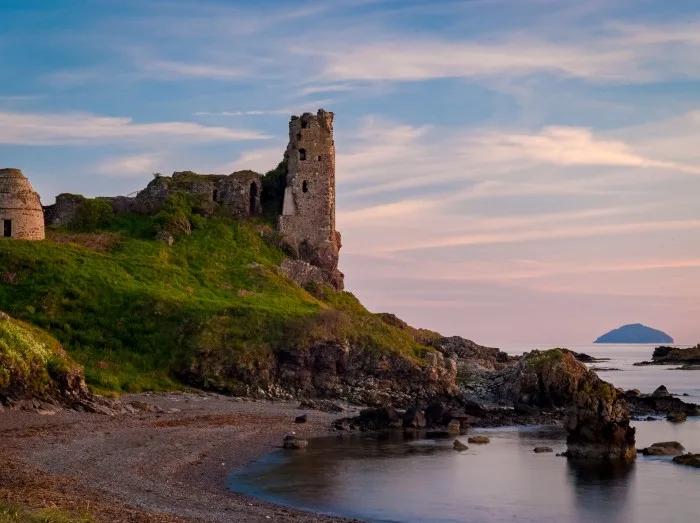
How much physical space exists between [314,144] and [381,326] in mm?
20697

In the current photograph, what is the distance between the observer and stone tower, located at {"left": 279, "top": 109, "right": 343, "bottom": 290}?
80.1 m

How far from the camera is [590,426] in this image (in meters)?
41.9

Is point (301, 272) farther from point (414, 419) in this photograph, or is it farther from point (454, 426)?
point (454, 426)

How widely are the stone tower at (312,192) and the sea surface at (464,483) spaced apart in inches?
1372

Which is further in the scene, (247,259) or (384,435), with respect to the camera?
(247,259)

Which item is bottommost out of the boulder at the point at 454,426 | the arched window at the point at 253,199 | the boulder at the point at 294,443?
the boulder at the point at 454,426

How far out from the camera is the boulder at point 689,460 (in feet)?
131

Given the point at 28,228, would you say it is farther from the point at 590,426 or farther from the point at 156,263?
the point at 590,426

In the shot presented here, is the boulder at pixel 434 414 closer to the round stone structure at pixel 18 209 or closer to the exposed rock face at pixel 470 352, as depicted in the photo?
the exposed rock face at pixel 470 352

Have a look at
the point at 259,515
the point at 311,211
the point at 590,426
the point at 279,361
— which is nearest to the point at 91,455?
the point at 259,515

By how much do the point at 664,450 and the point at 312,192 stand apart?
44386 millimetres

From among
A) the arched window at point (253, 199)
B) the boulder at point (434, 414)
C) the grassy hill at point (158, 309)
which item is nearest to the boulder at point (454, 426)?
the boulder at point (434, 414)

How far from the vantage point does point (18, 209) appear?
2611 inches

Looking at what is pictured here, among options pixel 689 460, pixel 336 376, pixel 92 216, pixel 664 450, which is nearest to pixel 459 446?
pixel 664 450
